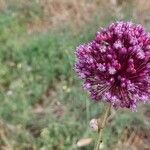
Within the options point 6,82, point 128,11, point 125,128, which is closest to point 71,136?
point 125,128

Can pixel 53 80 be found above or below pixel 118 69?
above

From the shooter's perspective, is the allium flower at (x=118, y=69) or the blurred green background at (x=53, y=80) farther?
the blurred green background at (x=53, y=80)

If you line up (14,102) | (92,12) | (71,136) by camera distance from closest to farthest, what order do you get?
(71,136) < (14,102) < (92,12)

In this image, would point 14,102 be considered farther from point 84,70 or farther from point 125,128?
point 84,70

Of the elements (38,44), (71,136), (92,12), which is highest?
(92,12)

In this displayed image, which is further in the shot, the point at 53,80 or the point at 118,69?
the point at 53,80
